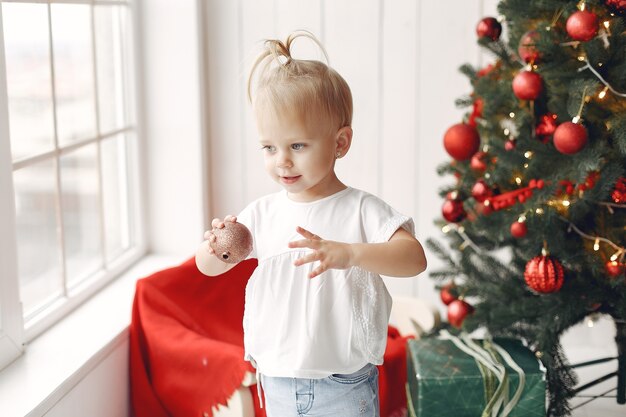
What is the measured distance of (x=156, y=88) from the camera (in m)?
2.77

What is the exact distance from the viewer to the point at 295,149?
4.70 feet

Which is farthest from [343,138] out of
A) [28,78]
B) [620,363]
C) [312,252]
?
[620,363]

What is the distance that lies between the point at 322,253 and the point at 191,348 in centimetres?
88

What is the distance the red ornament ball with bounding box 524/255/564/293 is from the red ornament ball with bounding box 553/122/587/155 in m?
0.27

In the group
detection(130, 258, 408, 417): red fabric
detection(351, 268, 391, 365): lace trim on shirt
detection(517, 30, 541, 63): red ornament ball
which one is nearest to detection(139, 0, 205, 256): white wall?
detection(130, 258, 408, 417): red fabric

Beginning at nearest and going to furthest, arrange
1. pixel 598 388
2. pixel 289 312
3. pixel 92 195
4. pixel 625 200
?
pixel 289 312
pixel 625 200
pixel 92 195
pixel 598 388

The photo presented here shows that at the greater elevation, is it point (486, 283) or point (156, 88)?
point (156, 88)

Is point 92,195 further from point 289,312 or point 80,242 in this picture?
point 289,312

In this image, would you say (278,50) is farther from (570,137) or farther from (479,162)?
(479,162)

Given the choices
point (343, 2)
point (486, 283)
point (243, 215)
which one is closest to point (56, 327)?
point (243, 215)

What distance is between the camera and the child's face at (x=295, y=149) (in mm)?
1410

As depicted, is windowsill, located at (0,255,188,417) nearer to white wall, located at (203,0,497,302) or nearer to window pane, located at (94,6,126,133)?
window pane, located at (94,6,126,133)

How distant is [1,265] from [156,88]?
3.57 ft

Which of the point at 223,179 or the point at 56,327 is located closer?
the point at 56,327
